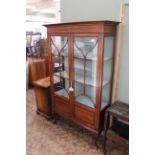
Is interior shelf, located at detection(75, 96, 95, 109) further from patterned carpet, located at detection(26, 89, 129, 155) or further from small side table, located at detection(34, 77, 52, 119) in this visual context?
small side table, located at detection(34, 77, 52, 119)

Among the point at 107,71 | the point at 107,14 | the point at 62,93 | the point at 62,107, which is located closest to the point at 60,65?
the point at 62,93

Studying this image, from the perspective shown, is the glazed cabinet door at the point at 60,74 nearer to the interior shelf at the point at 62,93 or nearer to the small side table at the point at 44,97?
the interior shelf at the point at 62,93

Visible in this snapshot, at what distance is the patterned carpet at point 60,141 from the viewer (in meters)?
2.18

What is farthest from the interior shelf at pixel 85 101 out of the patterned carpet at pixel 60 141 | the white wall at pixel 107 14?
the patterned carpet at pixel 60 141

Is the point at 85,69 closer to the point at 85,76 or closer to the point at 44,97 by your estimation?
the point at 85,76

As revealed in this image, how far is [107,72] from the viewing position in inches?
87.2

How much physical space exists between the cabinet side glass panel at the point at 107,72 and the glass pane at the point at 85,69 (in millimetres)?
135

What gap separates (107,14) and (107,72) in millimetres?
768

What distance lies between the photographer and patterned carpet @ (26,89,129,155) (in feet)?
7.14
